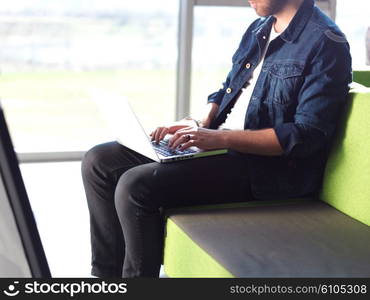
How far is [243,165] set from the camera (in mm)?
2127

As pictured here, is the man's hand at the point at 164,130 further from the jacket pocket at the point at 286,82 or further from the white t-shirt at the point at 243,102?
the jacket pocket at the point at 286,82

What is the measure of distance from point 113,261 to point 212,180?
0.47m

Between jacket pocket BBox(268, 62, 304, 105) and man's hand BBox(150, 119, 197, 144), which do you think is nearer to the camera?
jacket pocket BBox(268, 62, 304, 105)

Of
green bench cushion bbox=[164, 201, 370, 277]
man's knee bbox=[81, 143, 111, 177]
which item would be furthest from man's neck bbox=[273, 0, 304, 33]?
man's knee bbox=[81, 143, 111, 177]

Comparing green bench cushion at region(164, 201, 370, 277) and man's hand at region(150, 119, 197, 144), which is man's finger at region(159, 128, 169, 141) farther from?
green bench cushion at region(164, 201, 370, 277)

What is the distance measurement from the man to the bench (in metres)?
0.05

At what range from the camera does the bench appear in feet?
5.55

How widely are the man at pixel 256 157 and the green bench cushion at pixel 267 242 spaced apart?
60mm

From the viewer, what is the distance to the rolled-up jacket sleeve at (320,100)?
2.02 metres

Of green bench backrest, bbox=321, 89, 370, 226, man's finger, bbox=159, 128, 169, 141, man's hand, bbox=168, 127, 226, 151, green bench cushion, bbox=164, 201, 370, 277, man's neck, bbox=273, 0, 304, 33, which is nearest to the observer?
green bench cushion, bbox=164, 201, 370, 277

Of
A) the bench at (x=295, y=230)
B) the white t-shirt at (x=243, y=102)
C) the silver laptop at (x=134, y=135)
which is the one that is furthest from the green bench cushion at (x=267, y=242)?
the white t-shirt at (x=243, y=102)

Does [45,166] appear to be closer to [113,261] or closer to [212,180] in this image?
[113,261]

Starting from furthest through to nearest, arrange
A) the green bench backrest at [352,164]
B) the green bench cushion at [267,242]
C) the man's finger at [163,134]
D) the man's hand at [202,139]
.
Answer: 1. the man's finger at [163,134]
2. the man's hand at [202,139]
3. the green bench backrest at [352,164]
4. the green bench cushion at [267,242]

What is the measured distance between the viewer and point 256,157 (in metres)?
2.13
